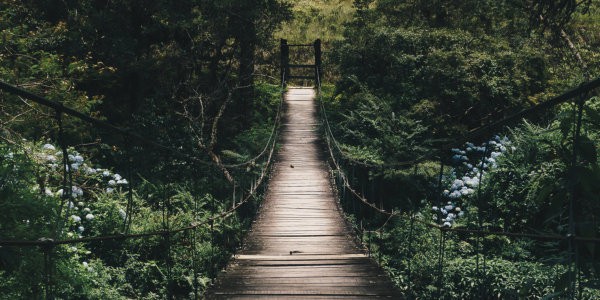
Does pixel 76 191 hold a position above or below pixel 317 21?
below

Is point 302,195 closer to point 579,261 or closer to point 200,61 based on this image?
point 200,61

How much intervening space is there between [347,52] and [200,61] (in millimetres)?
3642

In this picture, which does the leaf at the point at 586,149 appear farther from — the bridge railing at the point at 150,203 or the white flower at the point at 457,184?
the white flower at the point at 457,184

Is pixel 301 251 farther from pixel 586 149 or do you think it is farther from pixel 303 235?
pixel 586 149

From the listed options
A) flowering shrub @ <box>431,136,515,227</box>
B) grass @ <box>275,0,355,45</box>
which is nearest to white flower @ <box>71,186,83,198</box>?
flowering shrub @ <box>431,136,515,227</box>

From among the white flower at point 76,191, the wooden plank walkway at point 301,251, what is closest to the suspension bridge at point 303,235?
the wooden plank walkway at point 301,251

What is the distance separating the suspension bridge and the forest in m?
0.23

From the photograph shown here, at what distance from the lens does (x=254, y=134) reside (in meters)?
13.2

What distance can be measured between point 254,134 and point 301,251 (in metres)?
7.04

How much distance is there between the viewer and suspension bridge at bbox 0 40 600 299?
8.38 feet

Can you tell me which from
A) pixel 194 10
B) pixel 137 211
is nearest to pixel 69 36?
pixel 194 10

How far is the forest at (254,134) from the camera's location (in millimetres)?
6844

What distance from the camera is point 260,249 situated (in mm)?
6578

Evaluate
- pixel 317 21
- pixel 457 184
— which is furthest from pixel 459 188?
pixel 317 21
